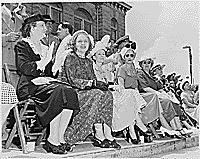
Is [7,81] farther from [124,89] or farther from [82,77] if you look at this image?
[124,89]

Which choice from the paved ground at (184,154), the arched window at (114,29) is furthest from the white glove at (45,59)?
the paved ground at (184,154)

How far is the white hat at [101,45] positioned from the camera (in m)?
2.38

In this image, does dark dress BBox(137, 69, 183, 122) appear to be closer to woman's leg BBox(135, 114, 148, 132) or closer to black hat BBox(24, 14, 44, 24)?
woman's leg BBox(135, 114, 148, 132)

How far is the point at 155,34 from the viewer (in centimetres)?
245

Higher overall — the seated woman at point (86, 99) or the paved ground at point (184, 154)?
the seated woman at point (86, 99)

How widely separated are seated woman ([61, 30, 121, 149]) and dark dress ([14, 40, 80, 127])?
0.07 meters

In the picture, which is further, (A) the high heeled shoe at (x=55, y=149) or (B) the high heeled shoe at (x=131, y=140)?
(B) the high heeled shoe at (x=131, y=140)

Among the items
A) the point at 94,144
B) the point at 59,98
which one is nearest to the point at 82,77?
the point at 59,98

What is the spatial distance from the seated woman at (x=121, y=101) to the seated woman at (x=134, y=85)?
0.14ft

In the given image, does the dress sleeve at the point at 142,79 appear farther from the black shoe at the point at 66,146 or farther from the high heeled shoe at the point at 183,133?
the black shoe at the point at 66,146

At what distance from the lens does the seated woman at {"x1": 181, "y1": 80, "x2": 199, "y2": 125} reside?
8.00ft

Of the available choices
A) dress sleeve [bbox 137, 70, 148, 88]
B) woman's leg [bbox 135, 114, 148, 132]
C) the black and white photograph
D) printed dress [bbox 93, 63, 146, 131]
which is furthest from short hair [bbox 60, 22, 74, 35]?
woman's leg [bbox 135, 114, 148, 132]

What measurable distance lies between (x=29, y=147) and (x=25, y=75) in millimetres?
374

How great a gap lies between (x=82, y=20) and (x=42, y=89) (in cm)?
47
